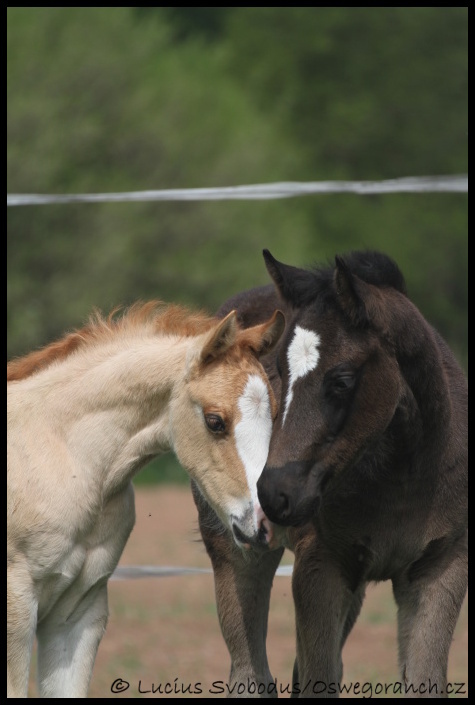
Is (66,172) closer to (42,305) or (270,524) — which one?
(42,305)

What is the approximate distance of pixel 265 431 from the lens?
3654 mm

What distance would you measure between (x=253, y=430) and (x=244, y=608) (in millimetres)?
1189

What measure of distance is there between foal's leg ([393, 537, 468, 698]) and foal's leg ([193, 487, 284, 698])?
0.73 metres

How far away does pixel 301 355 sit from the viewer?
12.0 ft

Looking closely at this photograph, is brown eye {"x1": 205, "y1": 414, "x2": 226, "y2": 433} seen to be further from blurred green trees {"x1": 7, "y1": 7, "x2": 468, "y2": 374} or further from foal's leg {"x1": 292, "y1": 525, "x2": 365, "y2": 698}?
blurred green trees {"x1": 7, "y1": 7, "x2": 468, "y2": 374}

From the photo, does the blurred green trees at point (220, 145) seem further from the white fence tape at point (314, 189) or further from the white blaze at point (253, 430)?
the white blaze at point (253, 430)

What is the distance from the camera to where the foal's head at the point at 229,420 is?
11.8ft

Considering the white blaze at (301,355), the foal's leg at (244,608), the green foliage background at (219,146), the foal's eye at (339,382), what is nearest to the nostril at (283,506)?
the white blaze at (301,355)

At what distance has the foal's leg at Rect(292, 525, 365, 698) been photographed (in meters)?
3.97

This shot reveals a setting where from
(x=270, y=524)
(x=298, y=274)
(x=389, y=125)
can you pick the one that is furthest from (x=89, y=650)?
(x=389, y=125)

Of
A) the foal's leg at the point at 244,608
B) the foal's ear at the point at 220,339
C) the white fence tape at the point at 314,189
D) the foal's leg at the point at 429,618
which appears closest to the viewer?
the foal's ear at the point at 220,339

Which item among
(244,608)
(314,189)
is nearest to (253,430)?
(244,608)

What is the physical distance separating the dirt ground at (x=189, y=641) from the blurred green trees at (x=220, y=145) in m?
10.7

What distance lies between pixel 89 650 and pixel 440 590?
1.27 metres
